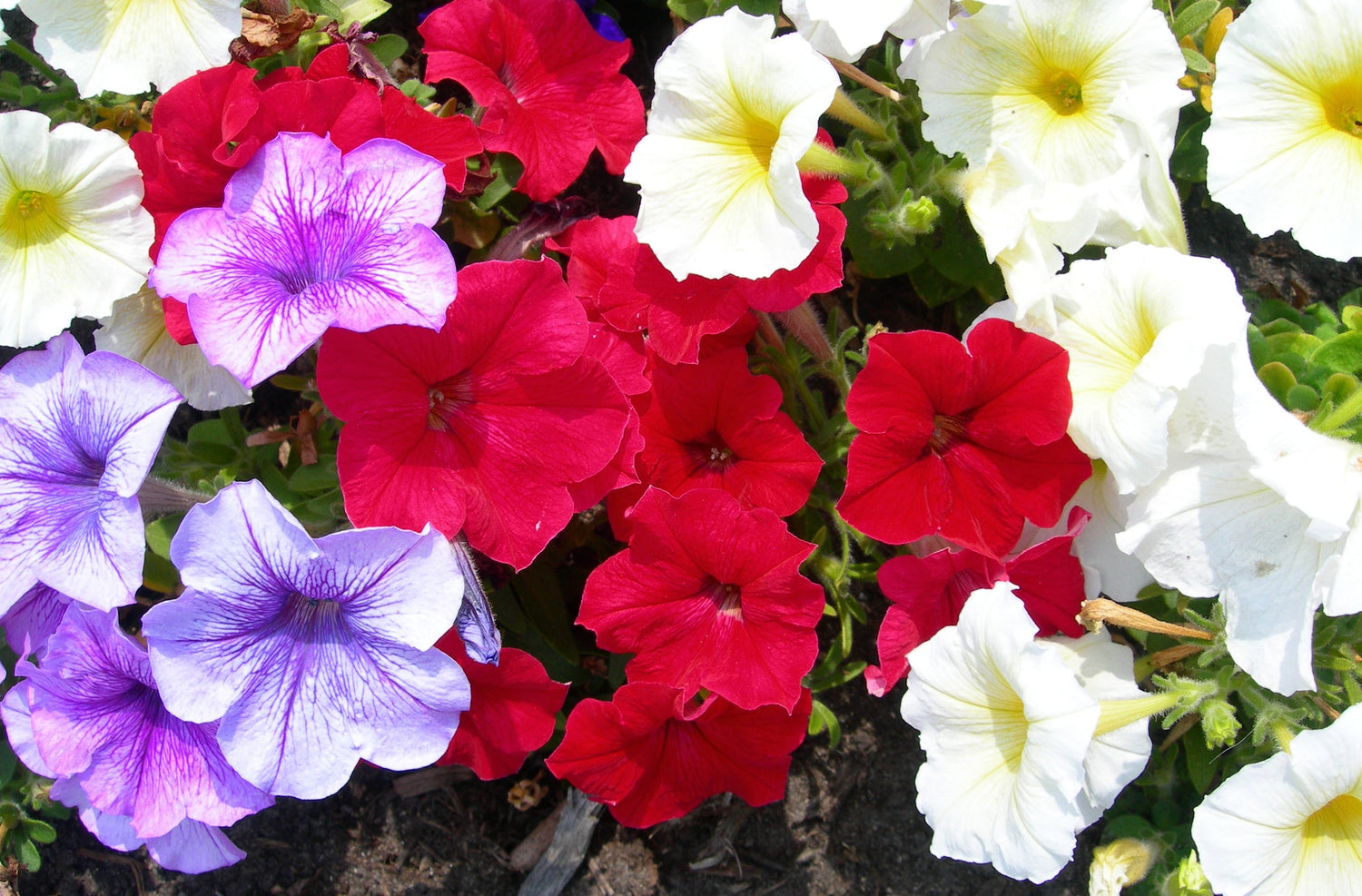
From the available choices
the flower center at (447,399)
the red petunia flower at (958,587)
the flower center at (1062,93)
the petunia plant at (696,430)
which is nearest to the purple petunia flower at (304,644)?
the petunia plant at (696,430)

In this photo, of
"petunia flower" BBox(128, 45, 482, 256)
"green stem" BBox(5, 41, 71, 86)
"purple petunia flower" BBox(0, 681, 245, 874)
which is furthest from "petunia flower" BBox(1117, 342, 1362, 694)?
"green stem" BBox(5, 41, 71, 86)

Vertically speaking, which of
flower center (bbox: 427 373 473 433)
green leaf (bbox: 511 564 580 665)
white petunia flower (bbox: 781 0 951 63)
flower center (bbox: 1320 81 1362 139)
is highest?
white petunia flower (bbox: 781 0 951 63)

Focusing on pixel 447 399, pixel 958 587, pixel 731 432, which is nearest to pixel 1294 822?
pixel 958 587

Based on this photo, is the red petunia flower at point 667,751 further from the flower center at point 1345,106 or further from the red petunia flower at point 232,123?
the flower center at point 1345,106

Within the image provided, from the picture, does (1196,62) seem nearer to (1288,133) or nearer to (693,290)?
(1288,133)

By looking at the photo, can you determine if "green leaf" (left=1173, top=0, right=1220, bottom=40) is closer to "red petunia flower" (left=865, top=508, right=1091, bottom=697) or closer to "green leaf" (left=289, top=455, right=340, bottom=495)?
"red petunia flower" (left=865, top=508, right=1091, bottom=697)
